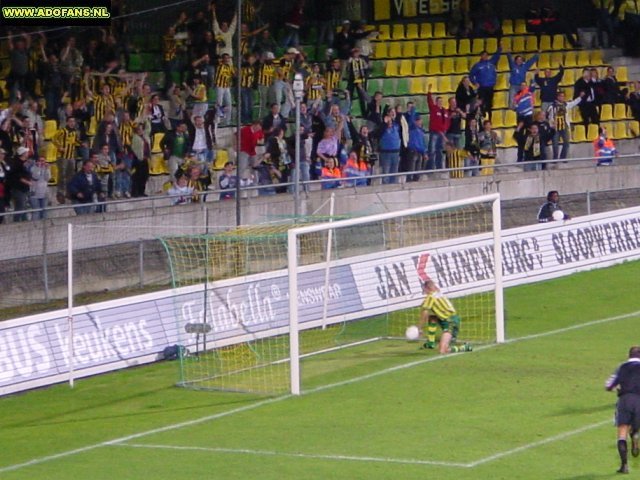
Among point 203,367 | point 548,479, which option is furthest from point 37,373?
point 548,479

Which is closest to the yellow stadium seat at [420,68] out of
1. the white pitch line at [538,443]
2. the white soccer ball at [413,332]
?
the white soccer ball at [413,332]

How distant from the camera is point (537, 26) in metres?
39.2

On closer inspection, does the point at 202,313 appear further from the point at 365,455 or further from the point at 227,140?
the point at 227,140

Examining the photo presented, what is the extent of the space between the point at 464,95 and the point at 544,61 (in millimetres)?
5377

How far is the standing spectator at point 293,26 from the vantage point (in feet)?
106

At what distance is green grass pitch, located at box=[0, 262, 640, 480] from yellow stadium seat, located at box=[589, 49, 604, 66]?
692 inches

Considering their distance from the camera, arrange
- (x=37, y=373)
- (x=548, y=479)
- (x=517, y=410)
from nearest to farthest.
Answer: (x=548, y=479), (x=517, y=410), (x=37, y=373)

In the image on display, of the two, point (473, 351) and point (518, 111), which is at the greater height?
point (518, 111)

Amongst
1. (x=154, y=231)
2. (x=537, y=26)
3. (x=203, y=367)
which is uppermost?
(x=537, y=26)

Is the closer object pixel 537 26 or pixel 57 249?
pixel 57 249

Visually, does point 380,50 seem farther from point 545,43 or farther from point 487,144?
point 545,43

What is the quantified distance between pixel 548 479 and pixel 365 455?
2270mm

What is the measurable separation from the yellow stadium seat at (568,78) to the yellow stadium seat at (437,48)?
12.2 feet

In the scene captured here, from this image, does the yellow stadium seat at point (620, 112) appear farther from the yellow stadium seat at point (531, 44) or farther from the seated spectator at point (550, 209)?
the seated spectator at point (550, 209)
